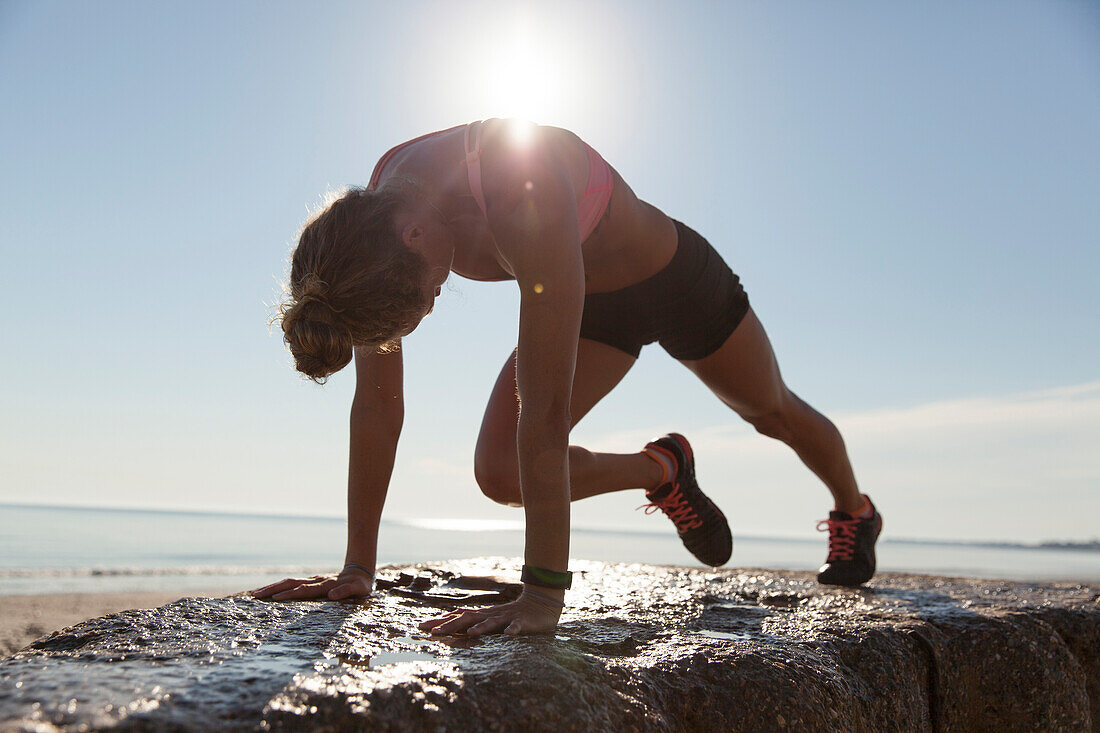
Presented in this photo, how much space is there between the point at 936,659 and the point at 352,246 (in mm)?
1984

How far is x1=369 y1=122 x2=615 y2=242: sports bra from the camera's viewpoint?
7.03ft

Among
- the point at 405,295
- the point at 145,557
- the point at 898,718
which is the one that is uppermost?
the point at 405,295

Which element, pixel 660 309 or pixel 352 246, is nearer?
pixel 352 246

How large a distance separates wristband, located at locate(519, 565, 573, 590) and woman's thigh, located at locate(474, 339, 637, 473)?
1031 millimetres

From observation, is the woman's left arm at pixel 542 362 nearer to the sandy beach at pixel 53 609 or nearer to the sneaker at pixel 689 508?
the sneaker at pixel 689 508

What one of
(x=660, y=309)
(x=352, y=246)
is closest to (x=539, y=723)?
(x=352, y=246)

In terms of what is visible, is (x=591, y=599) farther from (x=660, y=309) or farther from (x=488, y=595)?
(x=660, y=309)

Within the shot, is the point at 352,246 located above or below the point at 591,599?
above

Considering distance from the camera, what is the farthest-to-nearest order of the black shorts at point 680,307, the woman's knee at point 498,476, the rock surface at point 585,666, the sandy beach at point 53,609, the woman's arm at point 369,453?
the sandy beach at point 53,609 → the black shorts at point 680,307 → the woman's knee at point 498,476 → the woman's arm at point 369,453 → the rock surface at point 585,666

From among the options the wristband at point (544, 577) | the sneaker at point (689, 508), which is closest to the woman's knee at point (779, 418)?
the sneaker at point (689, 508)

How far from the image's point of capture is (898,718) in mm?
1763

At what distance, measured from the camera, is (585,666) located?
4.35 ft

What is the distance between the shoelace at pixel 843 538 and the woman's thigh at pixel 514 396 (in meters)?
1.23

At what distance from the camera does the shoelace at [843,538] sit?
10.7 feet
